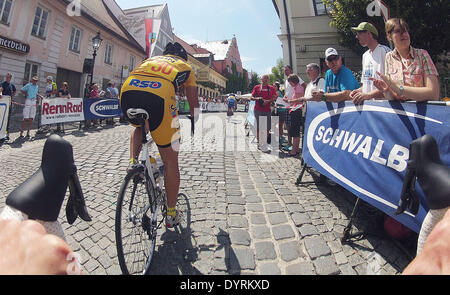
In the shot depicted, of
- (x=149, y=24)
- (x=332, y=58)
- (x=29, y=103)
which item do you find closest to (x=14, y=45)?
(x=29, y=103)

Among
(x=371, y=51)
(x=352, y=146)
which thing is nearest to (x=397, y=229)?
(x=352, y=146)

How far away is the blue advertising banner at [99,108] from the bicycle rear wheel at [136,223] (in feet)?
31.1

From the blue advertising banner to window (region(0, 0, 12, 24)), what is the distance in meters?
7.33

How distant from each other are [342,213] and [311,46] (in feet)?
46.8

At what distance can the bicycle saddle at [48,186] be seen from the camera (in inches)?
37.7

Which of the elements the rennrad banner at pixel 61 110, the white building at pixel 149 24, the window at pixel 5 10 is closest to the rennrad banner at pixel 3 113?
the rennrad banner at pixel 61 110

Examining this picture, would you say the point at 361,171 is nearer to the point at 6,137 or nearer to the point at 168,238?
the point at 168,238

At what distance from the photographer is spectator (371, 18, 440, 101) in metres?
2.00

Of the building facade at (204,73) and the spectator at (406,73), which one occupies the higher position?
the building facade at (204,73)

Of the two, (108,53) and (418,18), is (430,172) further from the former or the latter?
(108,53)

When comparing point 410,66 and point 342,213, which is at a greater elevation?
point 410,66

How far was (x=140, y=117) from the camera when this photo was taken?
1940 millimetres

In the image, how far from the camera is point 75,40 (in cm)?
1650

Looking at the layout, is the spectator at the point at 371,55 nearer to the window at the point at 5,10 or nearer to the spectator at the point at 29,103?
the spectator at the point at 29,103
